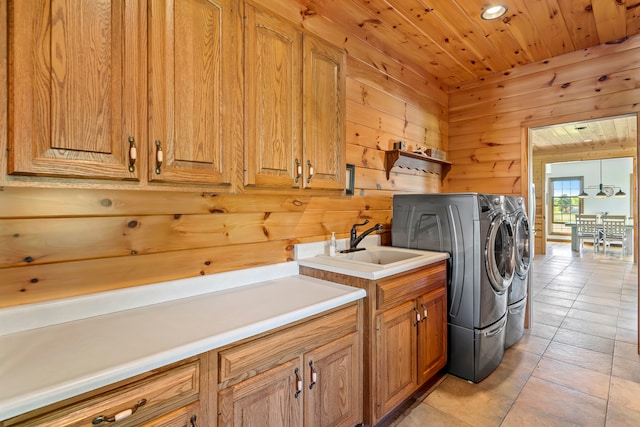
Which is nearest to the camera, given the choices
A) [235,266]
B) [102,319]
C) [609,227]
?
[102,319]

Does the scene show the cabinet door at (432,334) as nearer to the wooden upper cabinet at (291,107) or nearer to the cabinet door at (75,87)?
the wooden upper cabinet at (291,107)

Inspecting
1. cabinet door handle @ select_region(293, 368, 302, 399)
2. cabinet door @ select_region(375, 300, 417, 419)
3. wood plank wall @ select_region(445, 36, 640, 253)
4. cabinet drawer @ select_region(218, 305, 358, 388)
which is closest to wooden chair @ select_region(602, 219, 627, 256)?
wood plank wall @ select_region(445, 36, 640, 253)

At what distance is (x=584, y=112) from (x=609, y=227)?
6639mm

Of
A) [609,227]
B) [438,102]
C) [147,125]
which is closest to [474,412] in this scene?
[147,125]

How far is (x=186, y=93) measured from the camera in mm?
1231

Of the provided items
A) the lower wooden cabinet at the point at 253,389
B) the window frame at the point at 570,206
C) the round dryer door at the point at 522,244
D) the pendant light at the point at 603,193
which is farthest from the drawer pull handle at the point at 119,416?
the window frame at the point at 570,206

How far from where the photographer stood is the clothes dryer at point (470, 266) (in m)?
2.27

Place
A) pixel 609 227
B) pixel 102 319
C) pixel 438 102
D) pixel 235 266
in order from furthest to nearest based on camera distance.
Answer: pixel 609 227, pixel 438 102, pixel 235 266, pixel 102 319

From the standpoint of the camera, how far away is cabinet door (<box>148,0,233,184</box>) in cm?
115

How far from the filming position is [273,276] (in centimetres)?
193

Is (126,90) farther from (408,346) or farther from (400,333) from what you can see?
(408,346)

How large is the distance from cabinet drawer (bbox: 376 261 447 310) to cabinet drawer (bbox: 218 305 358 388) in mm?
229

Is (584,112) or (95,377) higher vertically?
(584,112)

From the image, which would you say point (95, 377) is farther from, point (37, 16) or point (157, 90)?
point (37, 16)
